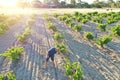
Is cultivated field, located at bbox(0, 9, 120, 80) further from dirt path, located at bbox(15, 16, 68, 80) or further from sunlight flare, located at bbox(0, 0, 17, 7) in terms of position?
sunlight flare, located at bbox(0, 0, 17, 7)

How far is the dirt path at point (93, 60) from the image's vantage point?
11.6 meters

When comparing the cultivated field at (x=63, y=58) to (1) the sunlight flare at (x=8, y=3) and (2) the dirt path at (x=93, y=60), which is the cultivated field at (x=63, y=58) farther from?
(1) the sunlight flare at (x=8, y=3)

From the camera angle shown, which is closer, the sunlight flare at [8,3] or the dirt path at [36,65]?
the dirt path at [36,65]

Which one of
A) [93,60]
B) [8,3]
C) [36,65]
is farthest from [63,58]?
[8,3]

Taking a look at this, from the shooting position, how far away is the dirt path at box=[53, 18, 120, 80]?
1158 centimetres

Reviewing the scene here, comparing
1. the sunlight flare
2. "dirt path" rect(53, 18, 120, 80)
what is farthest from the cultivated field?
the sunlight flare

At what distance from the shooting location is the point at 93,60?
45.3ft

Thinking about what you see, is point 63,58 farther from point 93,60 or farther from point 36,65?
point 36,65

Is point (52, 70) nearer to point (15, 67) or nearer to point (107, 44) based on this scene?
point (15, 67)

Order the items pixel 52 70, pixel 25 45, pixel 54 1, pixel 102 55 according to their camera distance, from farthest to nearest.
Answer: pixel 54 1
pixel 25 45
pixel 102 55
pixel 52 70

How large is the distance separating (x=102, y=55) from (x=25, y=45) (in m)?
5.28

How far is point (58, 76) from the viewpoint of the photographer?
11.4m

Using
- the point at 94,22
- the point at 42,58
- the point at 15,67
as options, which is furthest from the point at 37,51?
the point at 94,22

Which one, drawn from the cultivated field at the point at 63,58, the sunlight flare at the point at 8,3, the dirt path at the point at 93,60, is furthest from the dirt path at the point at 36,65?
the sunlight flare at the point at 8,3
